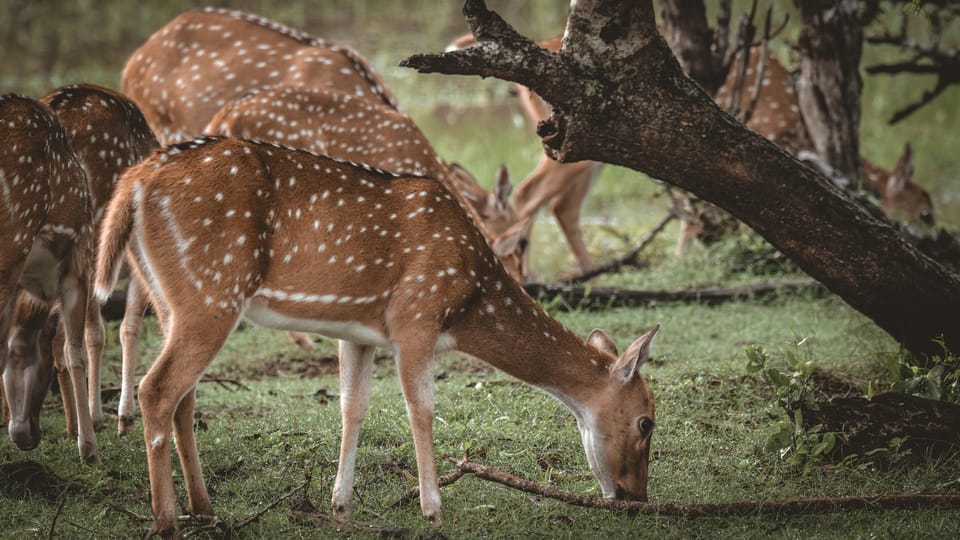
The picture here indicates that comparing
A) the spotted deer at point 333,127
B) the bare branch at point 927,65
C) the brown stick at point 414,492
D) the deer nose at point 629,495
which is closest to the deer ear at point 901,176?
the bare branch at point 927,65

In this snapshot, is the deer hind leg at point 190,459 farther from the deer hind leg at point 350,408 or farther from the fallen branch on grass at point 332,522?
the deer hind leg at point 350,408

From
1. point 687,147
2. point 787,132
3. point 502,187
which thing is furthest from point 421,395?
point 787,132

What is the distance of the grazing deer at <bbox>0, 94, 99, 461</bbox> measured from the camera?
17.2 feet

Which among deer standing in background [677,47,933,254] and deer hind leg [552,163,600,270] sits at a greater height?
deer standing in background [677,47,933,254]

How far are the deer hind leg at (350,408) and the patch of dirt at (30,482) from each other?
3.82 ft

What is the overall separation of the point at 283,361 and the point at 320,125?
149 centimetres

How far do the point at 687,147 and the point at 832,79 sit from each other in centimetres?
397

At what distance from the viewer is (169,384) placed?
4.55m

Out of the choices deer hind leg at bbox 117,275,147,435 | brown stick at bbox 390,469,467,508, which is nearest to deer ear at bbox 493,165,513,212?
deer hind leg at bbox 117,275,147,435

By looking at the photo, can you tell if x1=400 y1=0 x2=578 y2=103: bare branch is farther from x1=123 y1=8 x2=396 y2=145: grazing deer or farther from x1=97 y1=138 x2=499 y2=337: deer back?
x1=123 y1=8 x2=396 y2=145: grazing deer

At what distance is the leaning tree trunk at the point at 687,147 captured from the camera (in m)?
5.04

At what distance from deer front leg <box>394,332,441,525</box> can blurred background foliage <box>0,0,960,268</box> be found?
566 centimetres

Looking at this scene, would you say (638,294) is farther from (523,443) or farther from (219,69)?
(219,69)

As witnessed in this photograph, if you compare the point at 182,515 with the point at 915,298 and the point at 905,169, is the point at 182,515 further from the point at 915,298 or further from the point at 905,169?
the point at 905,169
